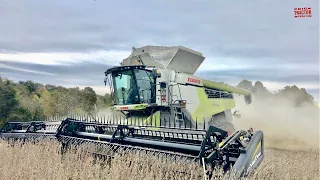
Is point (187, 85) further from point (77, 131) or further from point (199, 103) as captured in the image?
point (77, 131)

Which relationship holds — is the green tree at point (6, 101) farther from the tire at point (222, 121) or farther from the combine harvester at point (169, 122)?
the tire at point (222, 121)

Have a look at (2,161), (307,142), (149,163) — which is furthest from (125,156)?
(307,142)

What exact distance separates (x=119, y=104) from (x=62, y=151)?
10.1 ft

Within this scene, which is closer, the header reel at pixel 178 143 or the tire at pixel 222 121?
the header reel at pixel 178 143

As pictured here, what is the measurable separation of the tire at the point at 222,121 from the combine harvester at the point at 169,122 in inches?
1.5

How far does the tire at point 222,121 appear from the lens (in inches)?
340

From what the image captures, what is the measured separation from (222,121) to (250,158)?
6.20 m

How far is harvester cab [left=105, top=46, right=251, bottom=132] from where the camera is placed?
7160mm

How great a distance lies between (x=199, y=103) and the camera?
26.2 ft

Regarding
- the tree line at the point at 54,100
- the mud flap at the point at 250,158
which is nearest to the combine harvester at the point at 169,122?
the mud flap at the point at 250,158

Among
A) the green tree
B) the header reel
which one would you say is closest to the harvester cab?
the header reel

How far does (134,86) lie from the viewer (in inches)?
291

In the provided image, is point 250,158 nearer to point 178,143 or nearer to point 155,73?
point 178,143

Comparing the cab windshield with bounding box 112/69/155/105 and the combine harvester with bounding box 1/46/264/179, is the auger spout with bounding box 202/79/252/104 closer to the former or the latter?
the combine harvester with bounding box 1/46/264/179
